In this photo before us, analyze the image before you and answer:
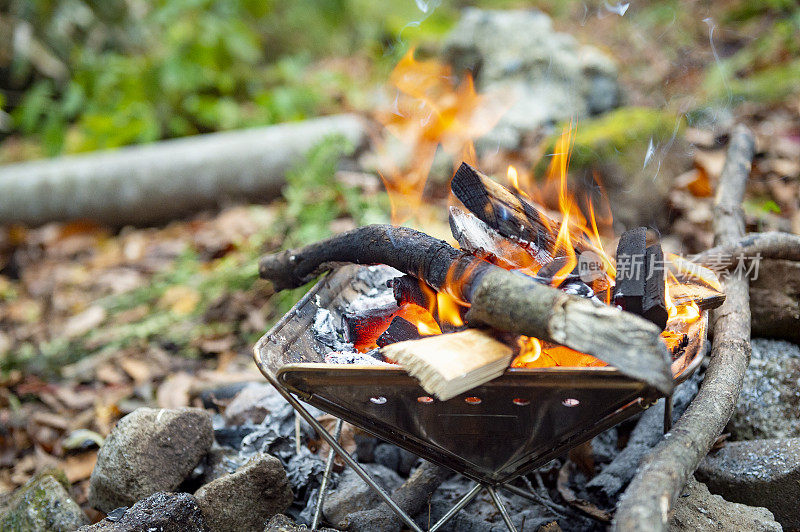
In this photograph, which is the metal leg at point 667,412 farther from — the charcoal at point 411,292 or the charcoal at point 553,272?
the charcoal at point 411,292

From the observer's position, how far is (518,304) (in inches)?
63.0

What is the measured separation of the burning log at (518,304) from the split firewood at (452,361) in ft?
0.29

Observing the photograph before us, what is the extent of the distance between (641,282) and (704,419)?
16.7 inches

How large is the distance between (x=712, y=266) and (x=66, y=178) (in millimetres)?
5542

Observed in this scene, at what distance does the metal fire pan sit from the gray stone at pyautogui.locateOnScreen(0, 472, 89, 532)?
→ 110 centimetres

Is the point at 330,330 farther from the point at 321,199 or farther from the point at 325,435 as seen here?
the point at 321,199

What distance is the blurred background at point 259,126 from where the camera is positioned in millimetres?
3713

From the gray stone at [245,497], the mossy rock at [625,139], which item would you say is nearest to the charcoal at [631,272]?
the gray stone at [245,497]

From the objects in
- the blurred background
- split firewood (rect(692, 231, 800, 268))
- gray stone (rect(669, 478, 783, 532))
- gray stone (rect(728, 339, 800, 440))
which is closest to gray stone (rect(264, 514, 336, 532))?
gray stone (rect(669, 478, 783, 532))

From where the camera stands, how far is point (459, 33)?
5766mm

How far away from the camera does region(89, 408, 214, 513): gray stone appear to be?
7.43 ft

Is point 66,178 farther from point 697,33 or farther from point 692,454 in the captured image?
point 697,33

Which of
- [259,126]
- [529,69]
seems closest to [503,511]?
[529,69]

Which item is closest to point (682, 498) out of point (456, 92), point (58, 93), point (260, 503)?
point (260, 503)
